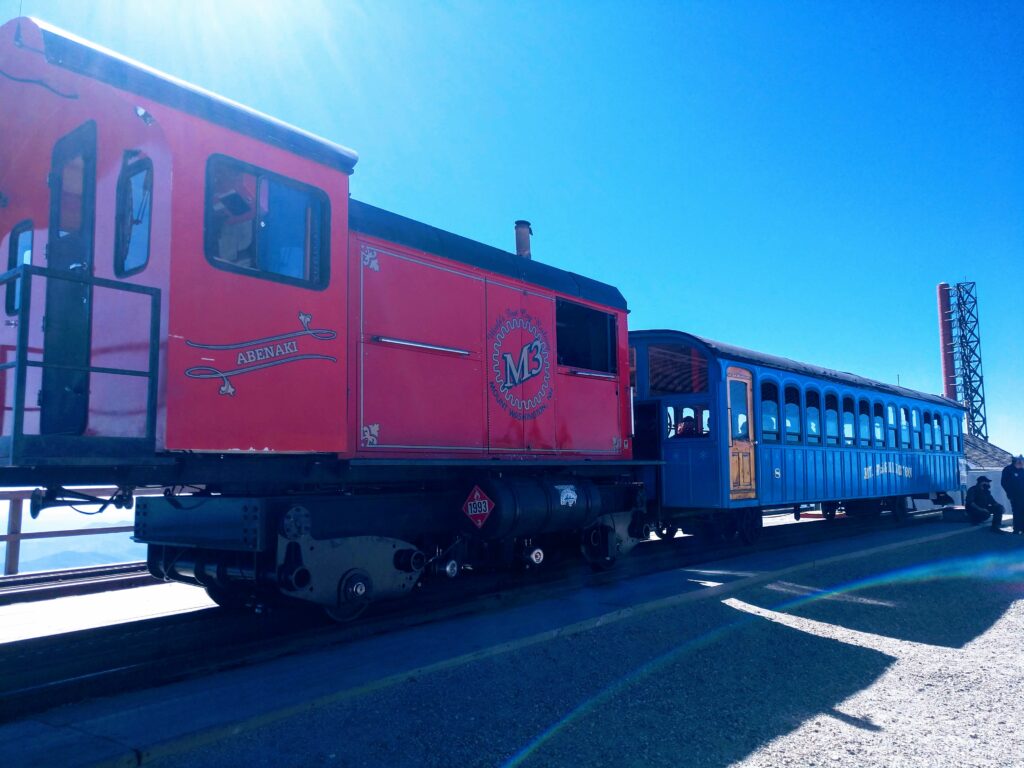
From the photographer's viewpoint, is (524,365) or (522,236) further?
(522,236)

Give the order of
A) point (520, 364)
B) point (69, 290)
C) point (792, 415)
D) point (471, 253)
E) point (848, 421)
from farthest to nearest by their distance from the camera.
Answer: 1. point (848, 421)
2. point (792, 415)
3. point (520, 364)
4. point (471, 253)
5. point (69, 290)

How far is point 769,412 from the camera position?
12.2 m

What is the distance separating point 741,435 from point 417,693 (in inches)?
318

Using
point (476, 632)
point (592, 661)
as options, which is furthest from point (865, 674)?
point (476, 632)

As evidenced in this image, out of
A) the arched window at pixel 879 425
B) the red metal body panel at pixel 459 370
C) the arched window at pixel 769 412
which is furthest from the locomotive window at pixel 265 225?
the arched window at pixel 879 425

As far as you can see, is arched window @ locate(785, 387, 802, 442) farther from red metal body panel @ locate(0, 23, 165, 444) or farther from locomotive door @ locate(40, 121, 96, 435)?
locomotive door @ locate(40, 121, 96, 435)

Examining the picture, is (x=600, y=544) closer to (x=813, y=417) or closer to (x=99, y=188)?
(x=99, y=188)

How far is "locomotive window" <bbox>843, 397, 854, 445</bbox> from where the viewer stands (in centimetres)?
1459

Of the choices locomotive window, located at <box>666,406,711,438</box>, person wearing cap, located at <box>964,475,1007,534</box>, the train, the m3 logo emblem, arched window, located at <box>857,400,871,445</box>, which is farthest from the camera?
person wearing cap, located at <box>964,475,1007,534</box>

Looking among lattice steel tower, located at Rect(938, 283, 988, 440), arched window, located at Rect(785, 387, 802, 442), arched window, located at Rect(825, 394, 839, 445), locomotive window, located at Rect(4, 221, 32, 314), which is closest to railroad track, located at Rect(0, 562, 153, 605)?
locomotive window, located at Rect(4, 221, 32, 314)

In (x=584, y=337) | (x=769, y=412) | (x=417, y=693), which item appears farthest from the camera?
(x=769, y=412)

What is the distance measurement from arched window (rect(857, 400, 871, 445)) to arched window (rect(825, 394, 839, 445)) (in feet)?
3.97

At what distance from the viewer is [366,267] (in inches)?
241

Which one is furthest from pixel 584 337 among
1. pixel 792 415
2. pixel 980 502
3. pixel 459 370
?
pixel 980 502
